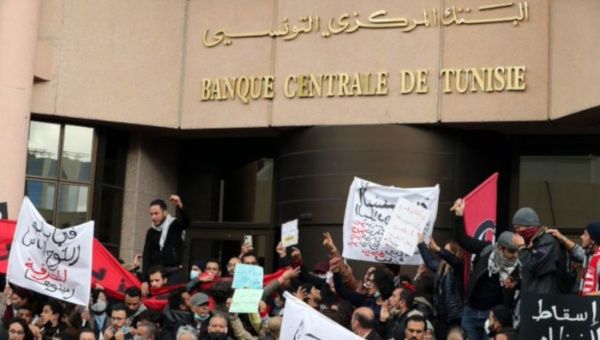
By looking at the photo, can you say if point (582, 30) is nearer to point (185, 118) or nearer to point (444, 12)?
point (444, 12)

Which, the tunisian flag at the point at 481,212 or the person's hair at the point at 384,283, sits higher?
the tunisian flag at the point at 481,212

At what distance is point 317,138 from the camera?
68.6 feet

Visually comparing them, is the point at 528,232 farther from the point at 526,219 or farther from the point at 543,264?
the point at 543,264

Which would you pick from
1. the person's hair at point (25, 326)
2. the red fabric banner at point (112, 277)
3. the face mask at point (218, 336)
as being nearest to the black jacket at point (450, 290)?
the face mask at point (218, 336)

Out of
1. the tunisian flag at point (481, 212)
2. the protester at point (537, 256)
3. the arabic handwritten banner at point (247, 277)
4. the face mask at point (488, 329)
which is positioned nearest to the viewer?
the protester at point (537, 256)

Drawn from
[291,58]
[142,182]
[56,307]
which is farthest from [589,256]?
[142,182]

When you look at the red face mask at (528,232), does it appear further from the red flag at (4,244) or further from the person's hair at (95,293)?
the red flag at (4,244)

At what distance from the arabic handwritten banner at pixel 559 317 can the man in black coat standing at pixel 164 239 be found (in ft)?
22.4

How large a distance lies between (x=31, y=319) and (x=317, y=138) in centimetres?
668

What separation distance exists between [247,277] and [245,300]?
1.73 ft

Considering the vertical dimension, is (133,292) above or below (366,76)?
below

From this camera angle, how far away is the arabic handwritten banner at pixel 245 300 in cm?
1370

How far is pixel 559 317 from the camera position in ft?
→ 33.8

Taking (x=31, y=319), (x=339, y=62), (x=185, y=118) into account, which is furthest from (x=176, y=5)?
(x=31, y=319)
